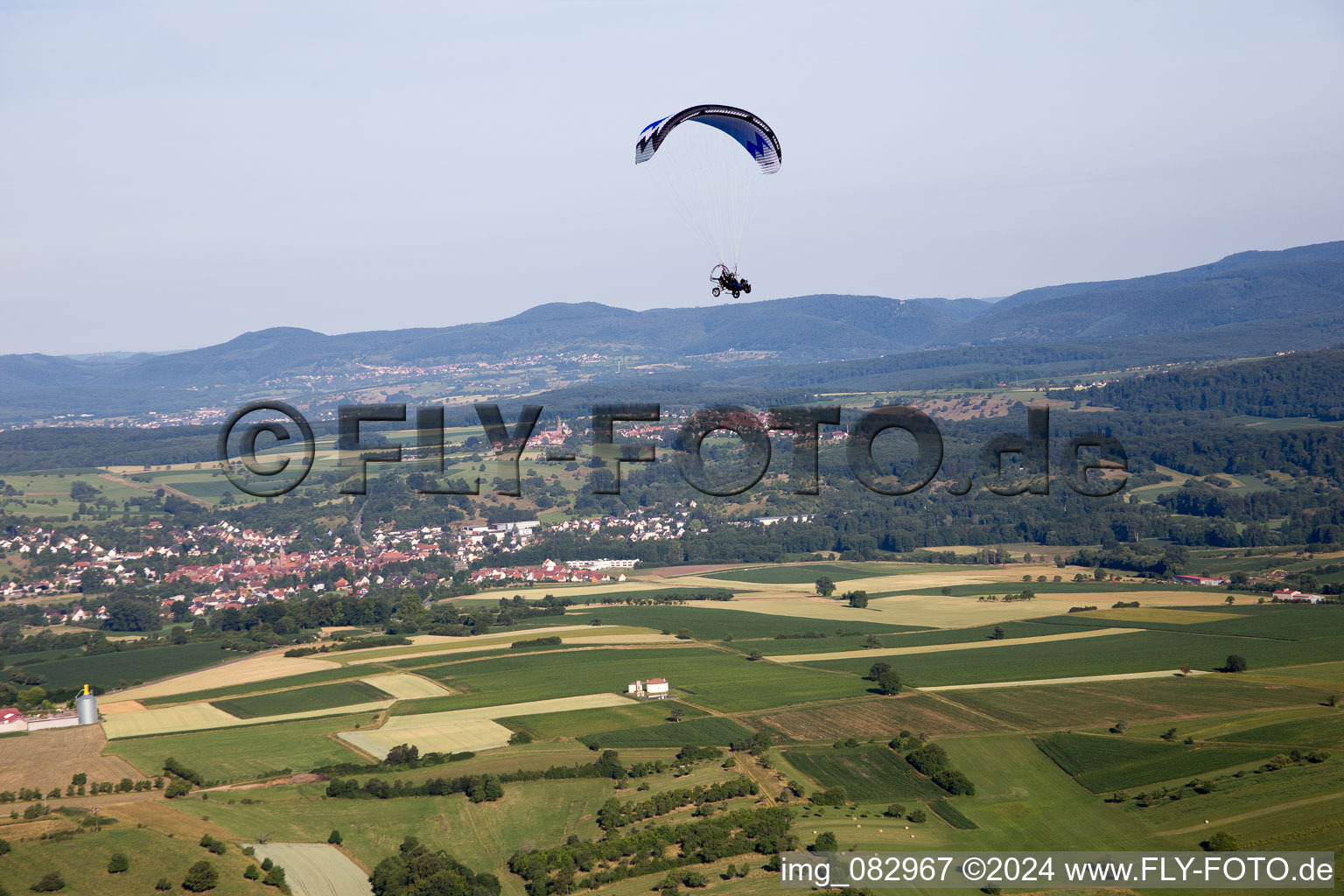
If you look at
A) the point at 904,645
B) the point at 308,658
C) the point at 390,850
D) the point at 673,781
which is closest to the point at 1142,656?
the point at 904,645

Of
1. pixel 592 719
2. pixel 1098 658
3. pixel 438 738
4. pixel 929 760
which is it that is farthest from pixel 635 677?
pixel 1098 658

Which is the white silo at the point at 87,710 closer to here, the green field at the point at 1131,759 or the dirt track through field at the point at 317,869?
the dirt track through field at the point at 317,869

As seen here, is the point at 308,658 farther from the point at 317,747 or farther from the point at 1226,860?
the point at 1226,860

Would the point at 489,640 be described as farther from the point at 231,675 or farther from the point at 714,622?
the point at 231,675

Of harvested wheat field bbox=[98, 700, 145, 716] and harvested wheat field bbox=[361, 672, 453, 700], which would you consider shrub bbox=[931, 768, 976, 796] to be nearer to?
harvested wheat field bbox=[361, 672, 453, 700]

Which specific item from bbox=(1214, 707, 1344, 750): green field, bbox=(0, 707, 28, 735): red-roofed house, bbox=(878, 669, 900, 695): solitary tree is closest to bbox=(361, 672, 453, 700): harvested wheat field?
bbox=(0, 707, 28, 735): red-roofed house

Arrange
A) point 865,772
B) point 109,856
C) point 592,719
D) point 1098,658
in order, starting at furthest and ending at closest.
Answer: point 1098,658, point 592,719, point 865,772, point 109,856
